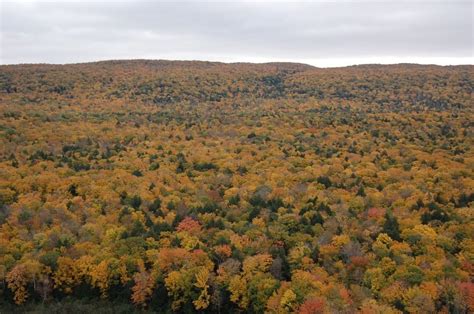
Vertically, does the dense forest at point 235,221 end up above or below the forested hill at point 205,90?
below

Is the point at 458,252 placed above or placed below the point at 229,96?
below

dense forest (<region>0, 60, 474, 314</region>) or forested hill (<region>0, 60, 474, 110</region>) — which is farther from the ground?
forested hill (<region>0, 60, 474, 110</region>)

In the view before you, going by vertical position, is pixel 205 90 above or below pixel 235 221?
above

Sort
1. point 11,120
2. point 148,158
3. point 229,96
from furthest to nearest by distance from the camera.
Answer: point 229,96, point 11,120, point 148,158

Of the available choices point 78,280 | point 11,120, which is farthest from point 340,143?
point 11,120

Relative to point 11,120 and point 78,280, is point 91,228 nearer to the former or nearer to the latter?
point 78,280

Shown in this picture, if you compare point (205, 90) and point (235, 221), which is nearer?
point (235, 221)

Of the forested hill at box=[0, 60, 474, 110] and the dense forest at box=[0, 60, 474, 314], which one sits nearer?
the dense forest at box=[0, 60, 474, 314]

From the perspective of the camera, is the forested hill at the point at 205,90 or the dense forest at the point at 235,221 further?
the forested hill at the point at 205,90
